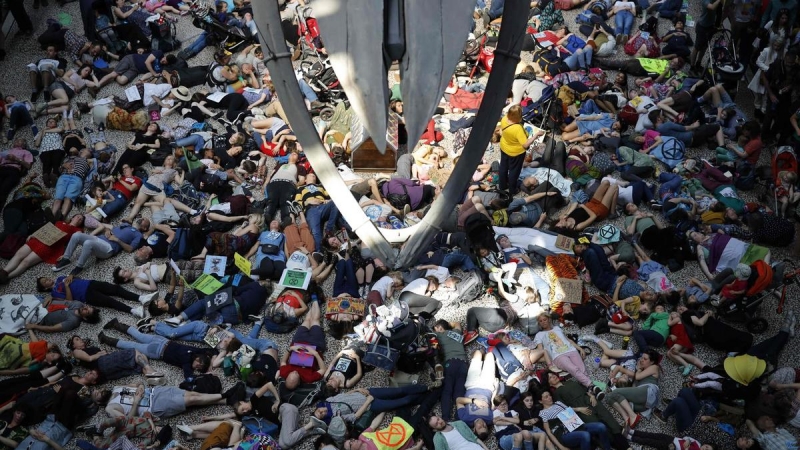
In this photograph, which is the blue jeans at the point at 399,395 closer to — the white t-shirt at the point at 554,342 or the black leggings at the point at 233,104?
the white t-shirt at the point at 554,342

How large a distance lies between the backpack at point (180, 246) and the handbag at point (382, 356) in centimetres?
324

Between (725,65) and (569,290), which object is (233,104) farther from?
(725,65)

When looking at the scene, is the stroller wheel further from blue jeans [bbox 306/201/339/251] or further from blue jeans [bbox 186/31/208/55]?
blue jeans [bbox 186/31/208/55]

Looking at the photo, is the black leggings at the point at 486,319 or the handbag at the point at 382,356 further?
the black leggings at the point at 486,319

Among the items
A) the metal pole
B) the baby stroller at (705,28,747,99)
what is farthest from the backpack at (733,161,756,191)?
the metal pole

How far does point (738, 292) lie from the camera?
1220cm

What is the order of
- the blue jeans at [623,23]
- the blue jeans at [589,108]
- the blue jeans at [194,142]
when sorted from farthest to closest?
the blue jeans at [623,23], the blue jeans at [589,108], the blue jeans at [194,142]

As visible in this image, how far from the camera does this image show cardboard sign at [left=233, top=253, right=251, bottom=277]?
1284 centimetres

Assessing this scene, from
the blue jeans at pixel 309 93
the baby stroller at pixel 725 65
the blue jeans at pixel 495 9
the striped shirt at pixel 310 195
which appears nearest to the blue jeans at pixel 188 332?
the striped shirt at pixel 310 195

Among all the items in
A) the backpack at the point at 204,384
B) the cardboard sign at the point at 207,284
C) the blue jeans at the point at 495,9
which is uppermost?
the blue jeans at the point at 495,9

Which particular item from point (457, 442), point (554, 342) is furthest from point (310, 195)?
point (457, 442)

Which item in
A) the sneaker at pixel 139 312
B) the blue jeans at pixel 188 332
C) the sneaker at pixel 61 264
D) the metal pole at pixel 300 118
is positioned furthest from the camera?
the sneaker at pixel 61 264

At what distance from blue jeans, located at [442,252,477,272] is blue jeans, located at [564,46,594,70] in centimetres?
532

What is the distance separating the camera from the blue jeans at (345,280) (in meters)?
12.5
